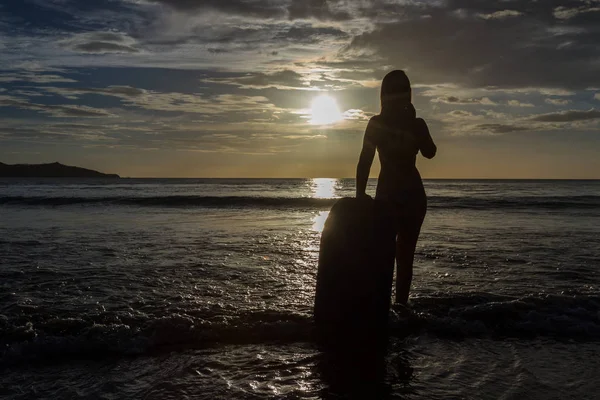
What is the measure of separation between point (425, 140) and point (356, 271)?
145 cm

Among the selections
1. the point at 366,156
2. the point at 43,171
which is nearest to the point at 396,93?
the point at 366,156

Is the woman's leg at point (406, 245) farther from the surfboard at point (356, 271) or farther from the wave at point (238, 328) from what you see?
the surfboard at point (356, 271)

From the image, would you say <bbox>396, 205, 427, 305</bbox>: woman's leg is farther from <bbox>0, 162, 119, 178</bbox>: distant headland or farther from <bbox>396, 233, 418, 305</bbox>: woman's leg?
<bbox>0, 162, 119, 178</bbox>: distant headland

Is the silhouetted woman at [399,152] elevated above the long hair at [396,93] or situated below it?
below

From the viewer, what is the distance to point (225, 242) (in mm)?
10633

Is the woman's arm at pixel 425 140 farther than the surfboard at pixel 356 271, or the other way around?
the woman's arm at pixel 425 140

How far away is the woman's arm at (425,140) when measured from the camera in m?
4.47

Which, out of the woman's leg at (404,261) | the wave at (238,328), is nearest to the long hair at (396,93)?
the woman's leg at (404,261)

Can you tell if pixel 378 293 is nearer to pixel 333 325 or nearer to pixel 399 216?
pixel 333 325

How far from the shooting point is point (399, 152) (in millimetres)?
4570

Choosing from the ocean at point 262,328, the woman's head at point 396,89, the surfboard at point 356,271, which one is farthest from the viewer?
the woman's head at point 396,89

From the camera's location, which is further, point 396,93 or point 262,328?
point 262,328

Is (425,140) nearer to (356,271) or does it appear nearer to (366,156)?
(366,156)

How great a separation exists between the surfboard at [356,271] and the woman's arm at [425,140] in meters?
0.82
